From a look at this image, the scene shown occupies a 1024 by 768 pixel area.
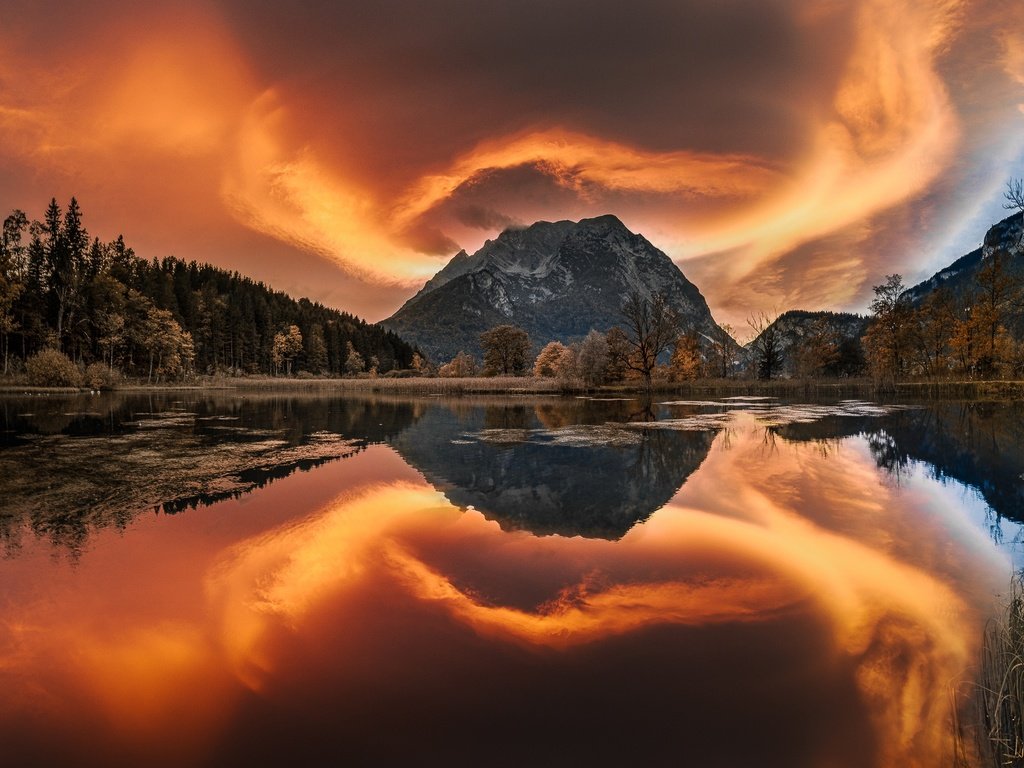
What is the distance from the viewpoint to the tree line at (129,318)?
77.1 m

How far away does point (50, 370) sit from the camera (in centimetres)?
6438

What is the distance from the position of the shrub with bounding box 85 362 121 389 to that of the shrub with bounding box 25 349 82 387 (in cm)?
347

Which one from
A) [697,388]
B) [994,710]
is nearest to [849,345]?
[697,388]

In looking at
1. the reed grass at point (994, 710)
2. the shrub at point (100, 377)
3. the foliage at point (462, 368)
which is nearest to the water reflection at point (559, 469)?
the reed grass at point (994, 710)

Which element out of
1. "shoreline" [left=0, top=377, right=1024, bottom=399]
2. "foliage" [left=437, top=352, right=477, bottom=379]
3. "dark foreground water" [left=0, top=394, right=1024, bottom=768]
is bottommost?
"dark foreground water" [left=0, top=394, right=1024, bottom=768]

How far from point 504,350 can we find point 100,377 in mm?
62320

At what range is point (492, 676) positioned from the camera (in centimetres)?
593

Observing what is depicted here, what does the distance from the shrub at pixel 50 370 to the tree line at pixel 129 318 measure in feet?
0.70

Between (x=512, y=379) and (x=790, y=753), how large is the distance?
254 ft

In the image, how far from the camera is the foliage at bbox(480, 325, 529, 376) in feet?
324

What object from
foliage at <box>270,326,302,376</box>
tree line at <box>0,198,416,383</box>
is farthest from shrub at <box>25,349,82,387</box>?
foliage at <box>270,326,302,376</box>

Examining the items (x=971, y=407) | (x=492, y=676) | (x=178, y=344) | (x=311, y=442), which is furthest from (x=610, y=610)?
(x=178, y=344)

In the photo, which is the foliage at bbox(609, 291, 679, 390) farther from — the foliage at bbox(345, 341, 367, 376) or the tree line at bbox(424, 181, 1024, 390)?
the foliage at bbox(345, 341, 367, 376)

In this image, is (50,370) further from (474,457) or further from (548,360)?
(474,457)
